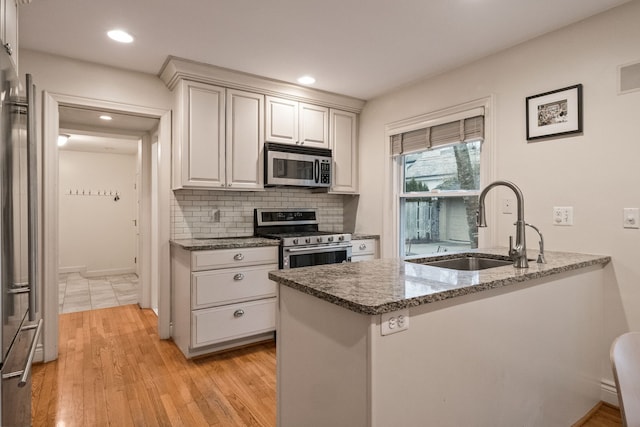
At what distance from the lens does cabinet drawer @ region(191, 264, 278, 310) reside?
2.83 m

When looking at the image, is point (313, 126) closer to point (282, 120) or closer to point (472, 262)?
point (282, 120)

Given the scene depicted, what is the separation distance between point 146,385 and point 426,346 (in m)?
2.08

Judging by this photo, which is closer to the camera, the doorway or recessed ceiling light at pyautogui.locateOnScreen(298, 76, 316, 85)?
recessed ceiling light at pyautogui.locateOnScreen(298, 76, 316, 85)

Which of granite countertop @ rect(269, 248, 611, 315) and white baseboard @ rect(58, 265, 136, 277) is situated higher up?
granite countertop @ rect(269, 248, 611, 315)

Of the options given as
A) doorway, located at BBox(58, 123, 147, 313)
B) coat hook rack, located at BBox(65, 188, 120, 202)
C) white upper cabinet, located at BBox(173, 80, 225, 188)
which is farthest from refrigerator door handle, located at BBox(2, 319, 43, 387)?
coat hook rack, located at BBox(65, 188, 120, 202)

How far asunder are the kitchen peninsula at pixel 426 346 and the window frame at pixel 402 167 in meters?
1.06

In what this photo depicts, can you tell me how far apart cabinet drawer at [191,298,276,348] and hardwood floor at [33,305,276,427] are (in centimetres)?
16

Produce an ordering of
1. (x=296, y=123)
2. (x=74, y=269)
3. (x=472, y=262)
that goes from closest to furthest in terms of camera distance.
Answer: (x=472, y=262)
(x=296, y=123)
(x=74, y=269)

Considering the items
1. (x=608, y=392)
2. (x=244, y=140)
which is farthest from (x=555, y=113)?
(x=244, y=140)

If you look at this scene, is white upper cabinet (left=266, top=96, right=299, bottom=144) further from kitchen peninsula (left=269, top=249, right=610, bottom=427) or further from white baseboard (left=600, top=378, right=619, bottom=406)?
white baseboard (left=600, top=378, right=619, bottom=406)

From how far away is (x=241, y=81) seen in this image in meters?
3.23

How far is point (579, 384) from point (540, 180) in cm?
128

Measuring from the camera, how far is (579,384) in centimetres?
200

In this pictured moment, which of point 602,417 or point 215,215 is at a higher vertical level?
point 215,215
